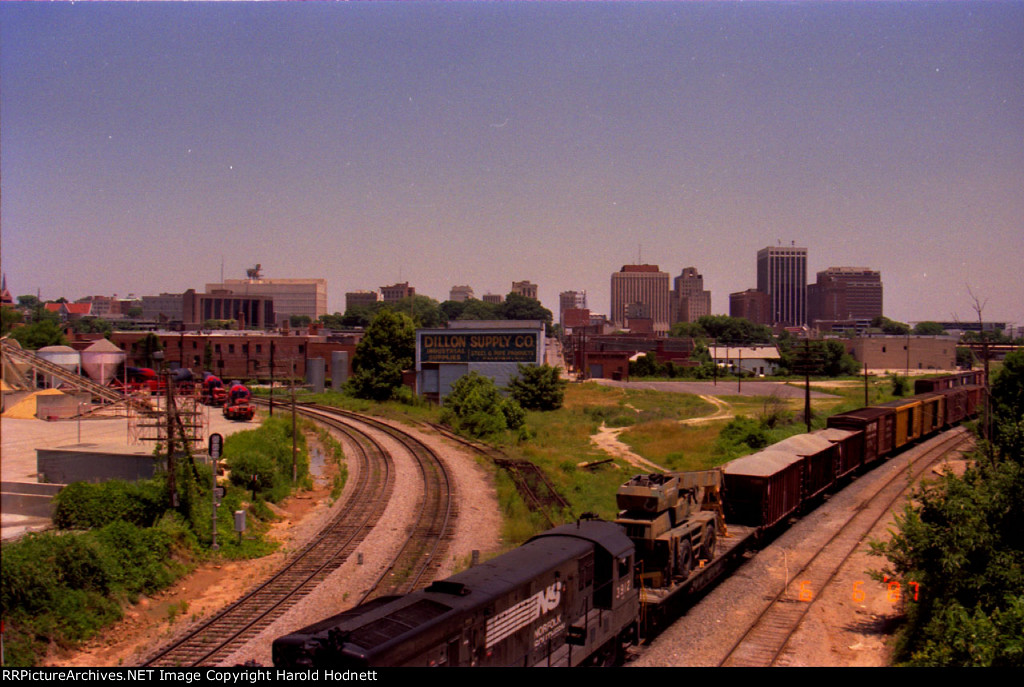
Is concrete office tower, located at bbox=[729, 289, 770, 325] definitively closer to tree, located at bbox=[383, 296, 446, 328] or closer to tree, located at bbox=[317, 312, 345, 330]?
tree, located at bbox=[383, 296, 446, 328]

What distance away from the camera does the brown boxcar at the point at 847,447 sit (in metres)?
30.3

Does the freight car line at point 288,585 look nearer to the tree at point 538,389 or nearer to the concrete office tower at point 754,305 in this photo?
the tree at point 538,389

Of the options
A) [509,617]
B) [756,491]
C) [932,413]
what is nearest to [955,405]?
[932,413]

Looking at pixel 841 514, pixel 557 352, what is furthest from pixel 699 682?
pixel 557 352

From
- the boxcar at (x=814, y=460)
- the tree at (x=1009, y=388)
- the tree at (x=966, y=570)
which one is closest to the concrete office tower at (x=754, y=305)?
the tree at (x=1009, y=388)

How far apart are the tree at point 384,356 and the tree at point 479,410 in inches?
536

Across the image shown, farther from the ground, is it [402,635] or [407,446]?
[402,635]

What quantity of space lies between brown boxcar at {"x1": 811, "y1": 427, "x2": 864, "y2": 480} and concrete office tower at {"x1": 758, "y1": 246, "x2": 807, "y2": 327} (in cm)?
1153

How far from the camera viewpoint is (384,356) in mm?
67000

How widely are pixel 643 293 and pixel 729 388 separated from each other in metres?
40.3

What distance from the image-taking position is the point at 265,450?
35.1 m

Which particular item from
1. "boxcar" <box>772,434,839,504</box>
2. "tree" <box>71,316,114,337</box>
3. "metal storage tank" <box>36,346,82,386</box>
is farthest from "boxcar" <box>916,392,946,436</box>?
"tree" <box>71,316,114,337</box>

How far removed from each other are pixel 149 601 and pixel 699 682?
1889cm

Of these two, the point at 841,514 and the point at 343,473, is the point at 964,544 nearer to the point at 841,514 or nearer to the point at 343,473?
the point at 841,514
